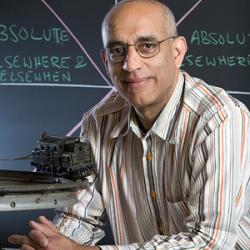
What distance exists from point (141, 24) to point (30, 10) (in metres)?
1.62

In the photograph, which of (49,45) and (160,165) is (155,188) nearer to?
(160,165)

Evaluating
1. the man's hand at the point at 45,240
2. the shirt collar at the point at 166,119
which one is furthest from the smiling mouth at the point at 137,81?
the man's hand at the point at 45,240

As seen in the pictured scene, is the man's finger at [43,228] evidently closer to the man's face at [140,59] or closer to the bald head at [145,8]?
the man's face at [140,59]

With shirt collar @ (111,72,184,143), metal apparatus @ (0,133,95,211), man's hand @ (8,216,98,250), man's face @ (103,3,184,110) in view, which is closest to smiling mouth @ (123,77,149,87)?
man's face @ (103,3,184,110)

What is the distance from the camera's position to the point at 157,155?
1405 mm

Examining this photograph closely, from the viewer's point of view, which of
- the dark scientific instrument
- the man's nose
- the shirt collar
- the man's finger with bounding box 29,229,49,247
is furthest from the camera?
the shirt collar

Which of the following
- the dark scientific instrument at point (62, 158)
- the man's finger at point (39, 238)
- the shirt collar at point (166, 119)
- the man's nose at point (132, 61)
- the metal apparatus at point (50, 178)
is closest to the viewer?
the metal apparatus at point (50, 178)

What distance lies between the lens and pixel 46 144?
1055 mm

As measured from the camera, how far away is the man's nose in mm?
1271

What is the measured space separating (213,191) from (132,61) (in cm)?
35

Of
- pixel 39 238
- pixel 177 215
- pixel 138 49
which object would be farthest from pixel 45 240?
pixel 138 49

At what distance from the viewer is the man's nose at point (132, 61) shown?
4.17 feet

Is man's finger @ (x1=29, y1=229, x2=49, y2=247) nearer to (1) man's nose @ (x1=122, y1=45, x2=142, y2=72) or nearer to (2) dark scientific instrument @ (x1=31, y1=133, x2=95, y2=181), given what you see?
(2) dark scientific instrument @ (x1=31, y1=133, x2=95, y2=181)

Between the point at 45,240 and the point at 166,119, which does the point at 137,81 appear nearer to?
the point at 166,119
